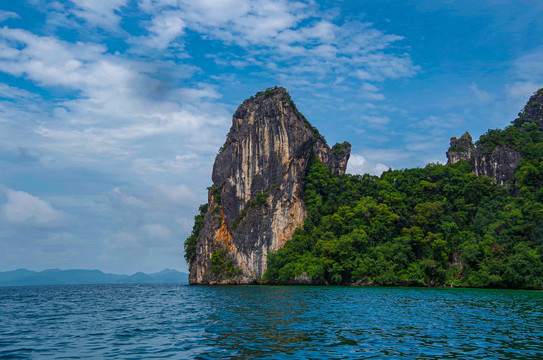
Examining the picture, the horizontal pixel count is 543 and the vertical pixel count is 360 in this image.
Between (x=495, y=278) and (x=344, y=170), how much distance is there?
55367mm

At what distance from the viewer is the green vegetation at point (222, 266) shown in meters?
78.7

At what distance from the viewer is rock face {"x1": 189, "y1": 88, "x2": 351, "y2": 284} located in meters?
78.9

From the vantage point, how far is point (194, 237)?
9506 centimetres

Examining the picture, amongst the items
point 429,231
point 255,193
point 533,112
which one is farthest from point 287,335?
point 533,112

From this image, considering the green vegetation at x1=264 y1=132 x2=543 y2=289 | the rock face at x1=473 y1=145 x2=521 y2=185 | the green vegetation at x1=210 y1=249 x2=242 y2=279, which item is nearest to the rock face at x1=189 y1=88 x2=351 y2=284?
the green vegetation at x1=210 y1=249 x2=242 y2=279

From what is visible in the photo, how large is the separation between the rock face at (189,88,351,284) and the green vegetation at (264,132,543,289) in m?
4.05

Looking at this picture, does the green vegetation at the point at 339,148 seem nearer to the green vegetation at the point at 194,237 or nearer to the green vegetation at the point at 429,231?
the green vegetation at the point at 429,231

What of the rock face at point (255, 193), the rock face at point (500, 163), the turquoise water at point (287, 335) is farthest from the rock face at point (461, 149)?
the turquoise water at point (287, 335)

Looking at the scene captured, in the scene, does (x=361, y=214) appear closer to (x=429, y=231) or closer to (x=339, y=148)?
(x=429, y=231)

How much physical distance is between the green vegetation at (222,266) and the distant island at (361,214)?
8.6 inches

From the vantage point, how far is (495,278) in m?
51.8

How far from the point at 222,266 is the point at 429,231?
39214 mm

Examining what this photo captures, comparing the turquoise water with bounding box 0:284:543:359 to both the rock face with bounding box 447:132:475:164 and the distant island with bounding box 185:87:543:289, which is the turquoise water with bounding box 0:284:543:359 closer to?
the distant island with bounding box 185:87:543:289

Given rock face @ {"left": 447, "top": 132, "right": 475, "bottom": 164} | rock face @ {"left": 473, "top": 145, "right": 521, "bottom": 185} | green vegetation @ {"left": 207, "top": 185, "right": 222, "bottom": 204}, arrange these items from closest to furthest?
rock face @ {"left": 473, "top": 145, "right": 521, "bottom": 185} < green vegetation @ {"left": 207, "top": 185, "right": 222, "bottom": 204} < rock face @ {"left": 447, "top": 132, "right": 475, "bottom": 164}
